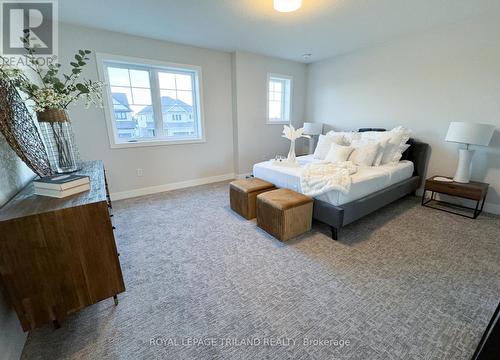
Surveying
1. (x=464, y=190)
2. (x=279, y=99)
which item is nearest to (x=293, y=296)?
(x=464, y=190)

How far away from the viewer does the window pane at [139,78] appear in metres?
3.39

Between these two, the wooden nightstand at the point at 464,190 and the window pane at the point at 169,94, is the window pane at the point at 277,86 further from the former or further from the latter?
the wooden nightstand at the point at 464,190

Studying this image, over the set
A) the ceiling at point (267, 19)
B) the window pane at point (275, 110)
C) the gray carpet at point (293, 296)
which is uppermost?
the ceiling at point (267, 19)

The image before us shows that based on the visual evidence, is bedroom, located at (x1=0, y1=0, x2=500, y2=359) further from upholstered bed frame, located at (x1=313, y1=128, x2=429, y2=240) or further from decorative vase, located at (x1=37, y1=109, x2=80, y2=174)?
decorative vase, located at (x1=37, y1=109, x2=80, y2=174)

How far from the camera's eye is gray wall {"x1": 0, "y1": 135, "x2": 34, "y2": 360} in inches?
43.1

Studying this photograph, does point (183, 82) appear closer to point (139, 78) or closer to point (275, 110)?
point (139, 78)

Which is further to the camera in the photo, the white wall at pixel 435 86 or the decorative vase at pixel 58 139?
the white wall at pixel 435 86

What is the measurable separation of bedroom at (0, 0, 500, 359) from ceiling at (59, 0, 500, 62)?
0.11 ft

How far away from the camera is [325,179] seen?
234 centimetres

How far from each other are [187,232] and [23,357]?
1483 millimetres

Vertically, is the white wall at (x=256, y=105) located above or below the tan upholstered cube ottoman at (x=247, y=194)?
above

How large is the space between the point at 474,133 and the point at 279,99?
3.45 meters

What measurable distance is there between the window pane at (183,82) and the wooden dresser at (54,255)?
3.05m

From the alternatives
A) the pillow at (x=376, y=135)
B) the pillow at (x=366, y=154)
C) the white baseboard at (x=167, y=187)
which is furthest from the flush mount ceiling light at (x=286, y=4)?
the white baseboard at (x=167, y=187)
